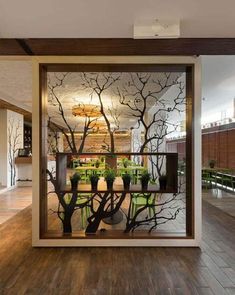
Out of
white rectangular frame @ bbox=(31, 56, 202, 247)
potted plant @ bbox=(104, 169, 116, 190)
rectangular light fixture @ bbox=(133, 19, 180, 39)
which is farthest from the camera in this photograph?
potted plant @ bbox=(104, 169, 116, 190)

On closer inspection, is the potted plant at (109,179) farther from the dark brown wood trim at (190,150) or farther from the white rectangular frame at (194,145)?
the dark brown wood trim at (190,150)

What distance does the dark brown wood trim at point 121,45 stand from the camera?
2945 millimetres

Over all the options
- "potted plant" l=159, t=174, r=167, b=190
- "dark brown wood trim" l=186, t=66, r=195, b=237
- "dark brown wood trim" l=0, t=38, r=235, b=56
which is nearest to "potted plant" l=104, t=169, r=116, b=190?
"potted plant" l=159, t=174, r=167, b=190

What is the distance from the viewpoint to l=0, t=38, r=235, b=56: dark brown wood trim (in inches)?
116

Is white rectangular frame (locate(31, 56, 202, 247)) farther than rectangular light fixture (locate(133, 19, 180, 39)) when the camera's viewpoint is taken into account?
Yes

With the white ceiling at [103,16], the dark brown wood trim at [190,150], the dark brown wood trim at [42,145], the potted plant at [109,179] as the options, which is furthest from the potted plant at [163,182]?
the white ceiling at [103,16]

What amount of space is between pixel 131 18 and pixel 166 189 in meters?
2.44

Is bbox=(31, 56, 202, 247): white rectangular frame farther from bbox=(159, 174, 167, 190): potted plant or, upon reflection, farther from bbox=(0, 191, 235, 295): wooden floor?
bbox=(159, 174, 167, 190): potted plant

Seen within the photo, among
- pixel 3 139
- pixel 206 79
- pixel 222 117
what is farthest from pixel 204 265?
pixel 222 117

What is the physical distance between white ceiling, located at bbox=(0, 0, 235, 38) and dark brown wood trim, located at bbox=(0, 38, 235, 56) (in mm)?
104

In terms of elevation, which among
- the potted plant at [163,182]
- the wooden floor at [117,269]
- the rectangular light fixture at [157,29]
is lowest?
the wooden floor at [117,269]

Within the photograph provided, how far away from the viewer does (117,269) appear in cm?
328

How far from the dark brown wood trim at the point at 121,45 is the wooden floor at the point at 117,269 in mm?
2469

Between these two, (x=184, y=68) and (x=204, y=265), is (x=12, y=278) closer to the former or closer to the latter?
(x=204, y=265)
